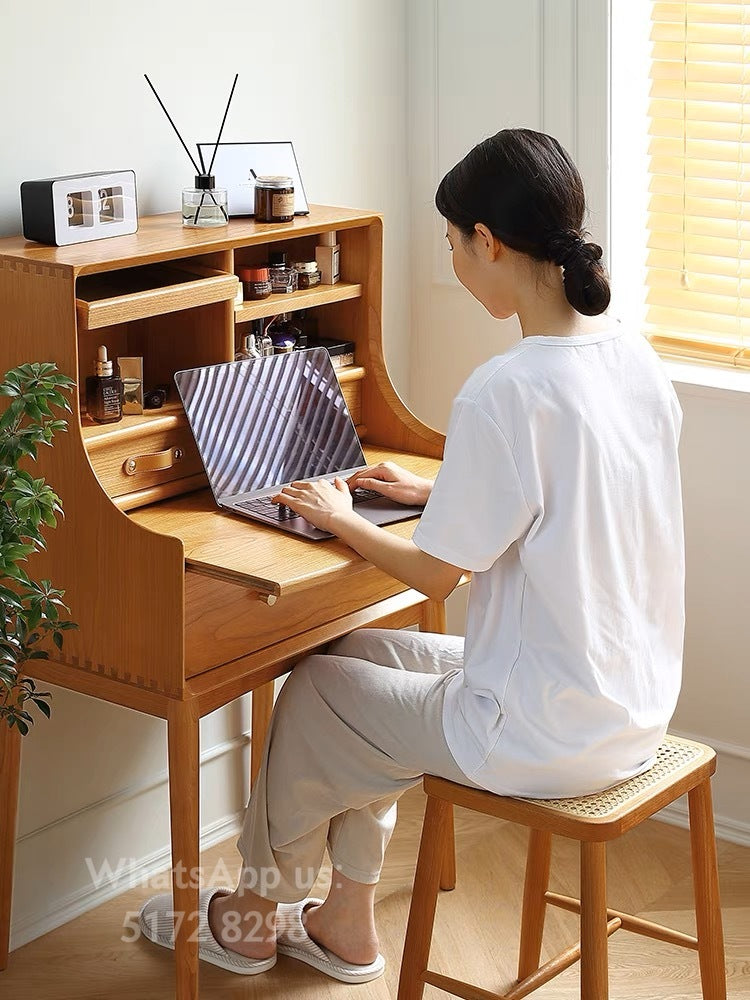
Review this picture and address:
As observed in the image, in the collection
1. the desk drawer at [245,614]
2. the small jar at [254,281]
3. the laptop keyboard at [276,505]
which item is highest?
the small jar at [254,281]

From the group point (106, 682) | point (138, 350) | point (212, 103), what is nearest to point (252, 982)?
point (106, 682)

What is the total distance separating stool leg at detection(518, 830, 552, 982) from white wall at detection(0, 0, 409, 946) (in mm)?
759

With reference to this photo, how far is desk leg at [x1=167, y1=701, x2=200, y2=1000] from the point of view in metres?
1.97

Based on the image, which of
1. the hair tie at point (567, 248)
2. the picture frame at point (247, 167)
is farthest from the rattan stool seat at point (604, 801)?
the picture frame at point (247, 167)

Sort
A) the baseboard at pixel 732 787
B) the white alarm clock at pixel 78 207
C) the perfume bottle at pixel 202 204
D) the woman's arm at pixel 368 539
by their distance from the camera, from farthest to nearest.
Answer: the baseboard at pixel 732 787 → the perfume bottle at pixel 202 204 → the white alarm clock at pixel 78 207 → the woman's arm at pixel 368 539

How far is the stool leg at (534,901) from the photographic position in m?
2.20

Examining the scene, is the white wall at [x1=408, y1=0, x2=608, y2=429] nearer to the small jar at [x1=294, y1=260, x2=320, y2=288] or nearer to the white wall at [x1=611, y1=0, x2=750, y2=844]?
the white wall at [x1=611, y1=0, x2=750, y2=844]

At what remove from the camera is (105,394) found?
2084 millimetres

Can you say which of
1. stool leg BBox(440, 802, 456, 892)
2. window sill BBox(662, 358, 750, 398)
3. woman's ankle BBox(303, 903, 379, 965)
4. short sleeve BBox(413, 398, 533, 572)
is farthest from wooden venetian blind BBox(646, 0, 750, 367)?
woman's ankle BBox(303, 903, 379, 965)

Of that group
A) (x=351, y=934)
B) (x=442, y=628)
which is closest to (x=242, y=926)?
(x=351, y=934)

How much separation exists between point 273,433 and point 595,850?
36.0 inches

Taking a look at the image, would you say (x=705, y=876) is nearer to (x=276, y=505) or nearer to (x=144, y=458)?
(x=276, y=505)

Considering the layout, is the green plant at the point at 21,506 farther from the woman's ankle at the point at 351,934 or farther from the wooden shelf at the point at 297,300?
the woman's ankle at the point at 351,934

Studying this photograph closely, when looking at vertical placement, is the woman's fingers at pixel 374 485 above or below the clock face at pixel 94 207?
below
